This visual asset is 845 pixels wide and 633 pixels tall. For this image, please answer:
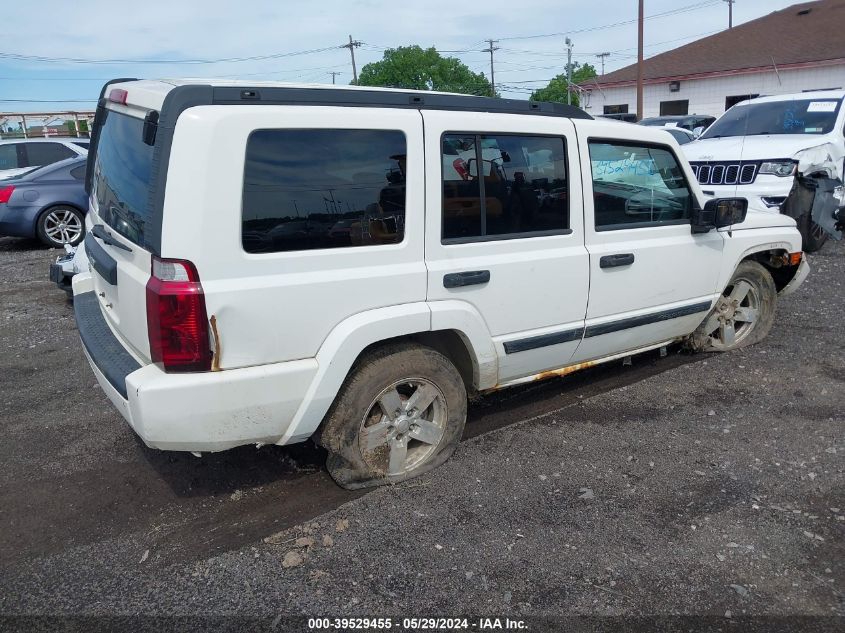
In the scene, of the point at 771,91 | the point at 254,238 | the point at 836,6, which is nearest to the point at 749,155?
the point at 254,238

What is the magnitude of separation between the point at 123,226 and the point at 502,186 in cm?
192

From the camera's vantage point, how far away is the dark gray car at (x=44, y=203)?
10422 mm

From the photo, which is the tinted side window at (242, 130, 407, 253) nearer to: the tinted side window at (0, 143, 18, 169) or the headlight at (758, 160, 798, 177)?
the headlight at (758, 160, 798, 177)

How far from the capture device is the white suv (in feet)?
9.53

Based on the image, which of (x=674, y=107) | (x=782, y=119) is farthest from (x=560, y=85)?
(x=782, y=119)

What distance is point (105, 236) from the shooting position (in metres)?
3.51

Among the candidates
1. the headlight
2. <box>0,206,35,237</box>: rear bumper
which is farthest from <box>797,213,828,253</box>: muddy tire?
<box>0,206,35,237</box>: rear bumper

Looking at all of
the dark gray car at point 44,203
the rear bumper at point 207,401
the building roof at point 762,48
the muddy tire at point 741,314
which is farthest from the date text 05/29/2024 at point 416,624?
the building roof at point 762,48

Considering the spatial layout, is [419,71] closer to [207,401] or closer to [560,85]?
[560,85]

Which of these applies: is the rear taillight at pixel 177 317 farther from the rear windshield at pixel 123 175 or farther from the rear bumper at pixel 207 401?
the rear windshield at pixel 123 175

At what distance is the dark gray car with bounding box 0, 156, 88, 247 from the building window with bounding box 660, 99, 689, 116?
27.4m

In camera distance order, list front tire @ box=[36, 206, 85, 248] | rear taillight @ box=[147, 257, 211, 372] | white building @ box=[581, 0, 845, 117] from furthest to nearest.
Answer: white building @ box=[581, 0, 845, 117] < front tire @ box=[36, 206, 85, 248] < rear taillight @ box=[147, 257, 211, 372]

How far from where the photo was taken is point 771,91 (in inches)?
1142

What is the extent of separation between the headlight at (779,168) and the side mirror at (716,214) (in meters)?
4.83
